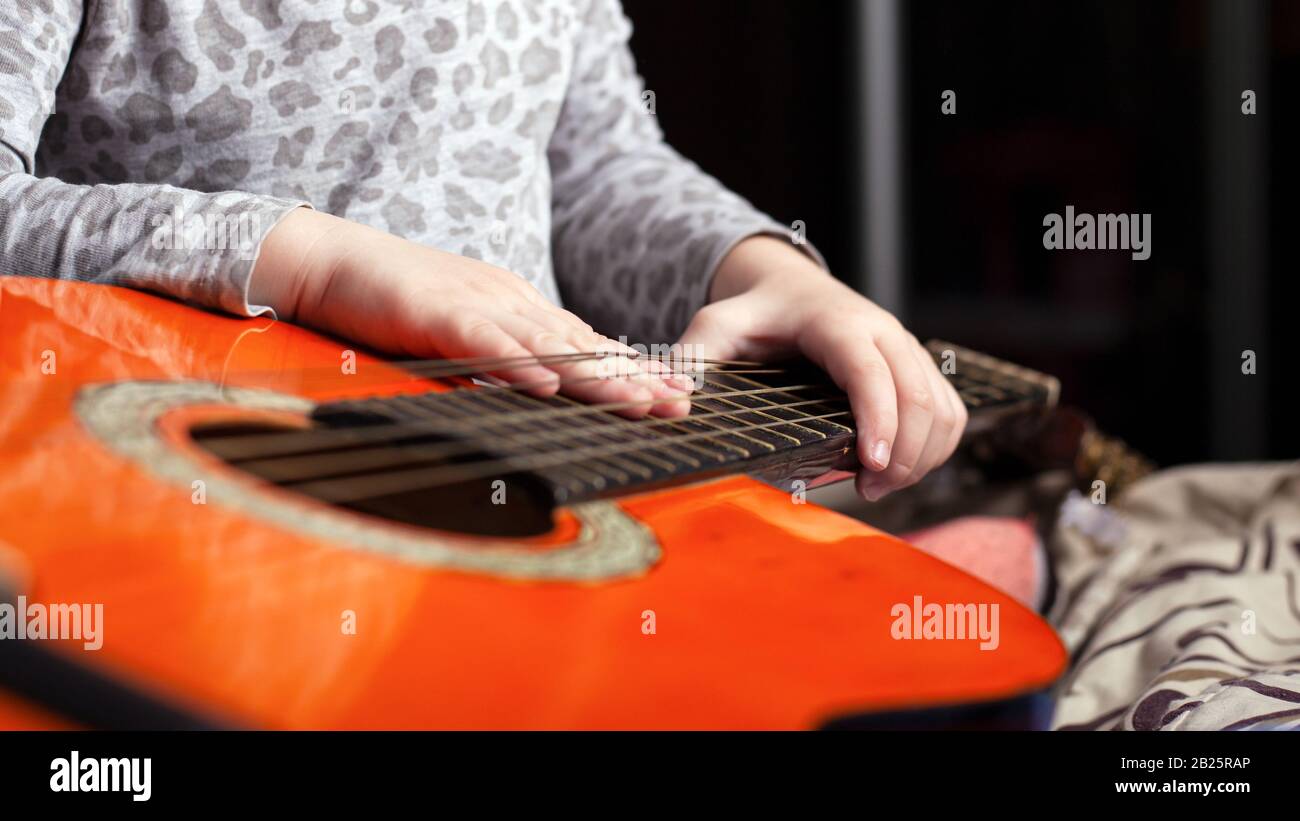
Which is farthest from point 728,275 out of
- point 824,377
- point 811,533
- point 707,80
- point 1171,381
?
point 1171,381

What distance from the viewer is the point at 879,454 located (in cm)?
57

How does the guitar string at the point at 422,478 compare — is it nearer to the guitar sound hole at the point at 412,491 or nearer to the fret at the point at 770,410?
the guitar sound hole at the point at 412,491

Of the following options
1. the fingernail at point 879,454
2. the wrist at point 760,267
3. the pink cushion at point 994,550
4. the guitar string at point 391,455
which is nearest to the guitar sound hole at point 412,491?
the guitar string at point 391,455

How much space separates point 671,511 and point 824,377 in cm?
25

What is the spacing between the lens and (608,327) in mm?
827

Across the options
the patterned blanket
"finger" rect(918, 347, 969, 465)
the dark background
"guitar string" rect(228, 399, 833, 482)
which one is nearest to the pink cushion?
the patterned blanket

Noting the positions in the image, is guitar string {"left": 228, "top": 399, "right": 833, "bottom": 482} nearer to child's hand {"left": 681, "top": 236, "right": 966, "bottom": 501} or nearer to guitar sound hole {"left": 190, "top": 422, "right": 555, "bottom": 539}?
guitar sound hole {"left": 190, "top": 422, "right": 555, "bottom": 539}

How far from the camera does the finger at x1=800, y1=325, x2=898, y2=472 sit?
→ 1.87 feet

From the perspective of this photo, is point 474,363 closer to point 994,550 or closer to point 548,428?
point 548,428

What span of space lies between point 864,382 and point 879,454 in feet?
0.15

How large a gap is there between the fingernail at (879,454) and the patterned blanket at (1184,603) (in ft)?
0.50

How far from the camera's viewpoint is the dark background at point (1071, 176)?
1.90 metres

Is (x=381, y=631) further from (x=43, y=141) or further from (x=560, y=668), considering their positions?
(x=43, y=141)

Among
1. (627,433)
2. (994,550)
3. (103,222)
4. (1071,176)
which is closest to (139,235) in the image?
(103,222)
